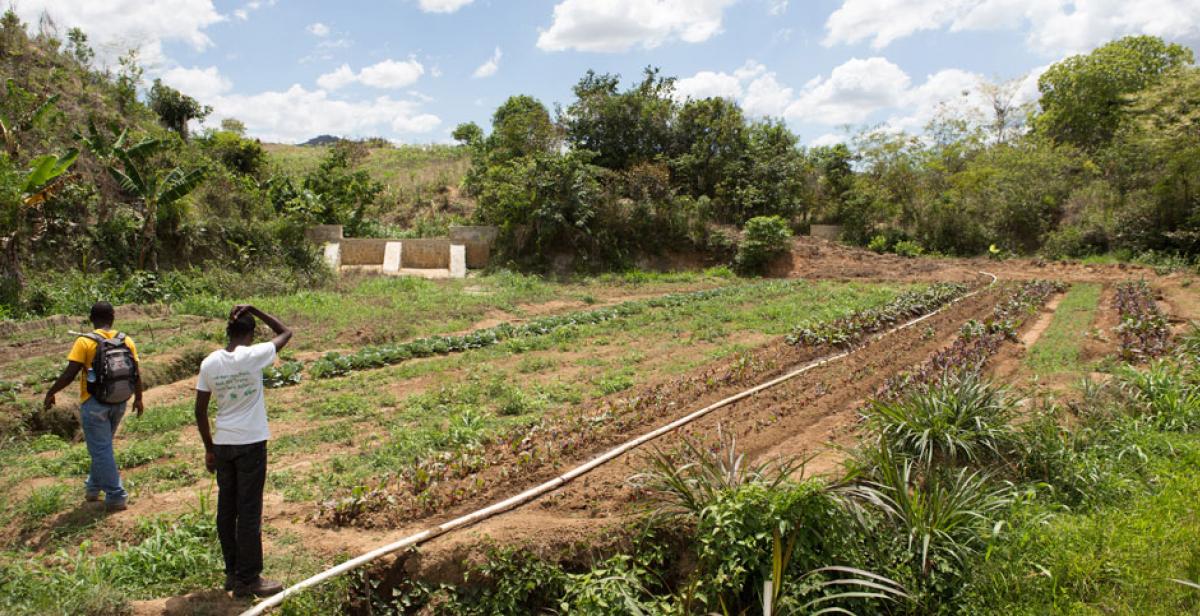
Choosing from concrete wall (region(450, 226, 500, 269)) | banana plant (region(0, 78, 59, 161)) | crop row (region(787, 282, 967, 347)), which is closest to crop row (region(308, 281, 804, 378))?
crop row (region(787, 282, 967, 347))

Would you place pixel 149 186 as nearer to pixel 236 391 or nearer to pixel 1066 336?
pixel 236 391

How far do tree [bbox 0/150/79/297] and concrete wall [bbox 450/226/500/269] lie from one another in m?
10.7

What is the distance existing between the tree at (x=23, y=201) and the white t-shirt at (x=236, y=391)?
1283 centimetres

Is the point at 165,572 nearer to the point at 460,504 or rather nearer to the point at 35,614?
the point at 35,614

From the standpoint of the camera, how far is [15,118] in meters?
15.7

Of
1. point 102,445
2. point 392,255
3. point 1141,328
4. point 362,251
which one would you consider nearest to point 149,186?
point 362,251

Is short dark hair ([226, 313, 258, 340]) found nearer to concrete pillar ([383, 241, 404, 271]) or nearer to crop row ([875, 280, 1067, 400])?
crop row ([875, 280, 1067, 400])

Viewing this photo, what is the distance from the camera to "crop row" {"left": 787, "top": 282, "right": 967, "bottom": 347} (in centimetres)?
1038

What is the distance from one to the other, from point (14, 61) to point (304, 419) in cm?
1855

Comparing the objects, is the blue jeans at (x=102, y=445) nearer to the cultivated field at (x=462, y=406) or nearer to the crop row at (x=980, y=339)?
the cultivated field at (x=462, y=406)

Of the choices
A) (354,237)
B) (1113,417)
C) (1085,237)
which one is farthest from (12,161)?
(1085,237)

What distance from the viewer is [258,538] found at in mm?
4051

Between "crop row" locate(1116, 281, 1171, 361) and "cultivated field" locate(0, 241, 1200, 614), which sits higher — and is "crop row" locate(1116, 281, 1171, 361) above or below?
above

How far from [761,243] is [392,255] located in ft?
40.8
